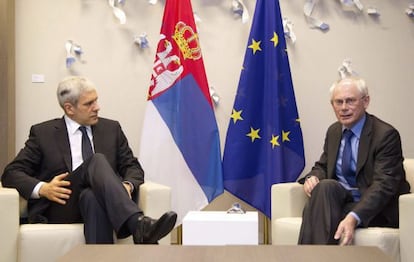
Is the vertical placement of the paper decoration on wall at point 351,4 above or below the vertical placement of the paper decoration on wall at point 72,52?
above

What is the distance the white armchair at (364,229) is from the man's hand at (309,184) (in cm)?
8

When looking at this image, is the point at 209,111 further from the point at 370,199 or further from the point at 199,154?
→ the point at 370,199

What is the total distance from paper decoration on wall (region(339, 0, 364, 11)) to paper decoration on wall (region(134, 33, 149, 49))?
148 cm

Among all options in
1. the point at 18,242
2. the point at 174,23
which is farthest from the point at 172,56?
the point at 18,242

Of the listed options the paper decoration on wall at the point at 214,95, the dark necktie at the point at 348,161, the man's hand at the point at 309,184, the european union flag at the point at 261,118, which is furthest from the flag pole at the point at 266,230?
the dark necktie at the point at 348,161

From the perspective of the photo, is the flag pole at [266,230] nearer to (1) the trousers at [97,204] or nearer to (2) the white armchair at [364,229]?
(2) the white armchair at [364,229]

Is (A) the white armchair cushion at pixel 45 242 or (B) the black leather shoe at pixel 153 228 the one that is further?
(A) the white armchair cushion at pixel 45 242

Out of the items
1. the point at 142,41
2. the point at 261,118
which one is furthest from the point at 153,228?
the point at 142,41

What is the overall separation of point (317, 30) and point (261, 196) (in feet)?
4.36

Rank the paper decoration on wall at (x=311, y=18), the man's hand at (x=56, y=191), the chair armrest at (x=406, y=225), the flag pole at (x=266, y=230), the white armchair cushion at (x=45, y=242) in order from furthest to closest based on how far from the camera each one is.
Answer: the paper decoration on wall at (x=311, y=18) < the flag pole at (x=266, y=230) < the man's hand at (x=56, y=191) < the white armchair cushion at (x=45, y=242) < the chair armrest at (x=406, y=225)

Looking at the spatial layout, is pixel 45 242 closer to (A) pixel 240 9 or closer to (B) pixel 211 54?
(B) pixel 211 54

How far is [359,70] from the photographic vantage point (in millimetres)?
5000

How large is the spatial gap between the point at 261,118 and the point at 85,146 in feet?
5.02

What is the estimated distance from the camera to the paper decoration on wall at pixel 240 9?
4906mm
